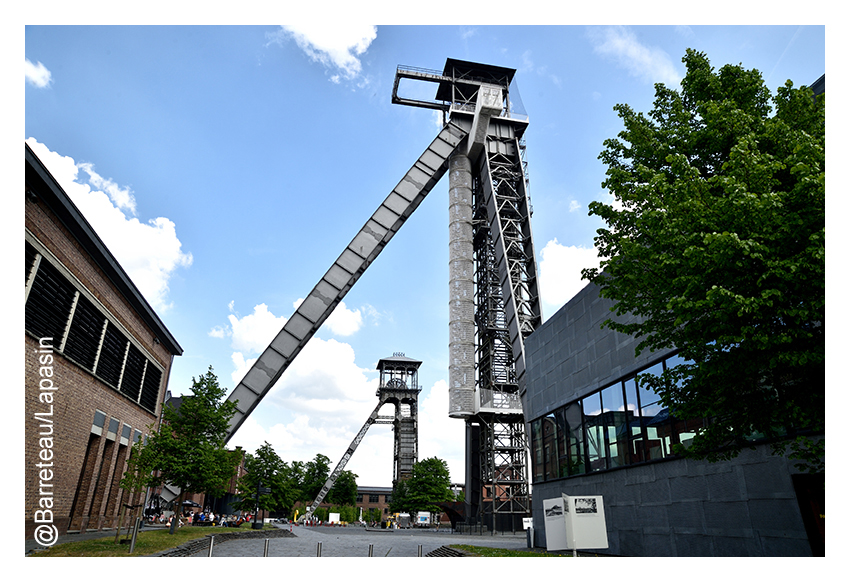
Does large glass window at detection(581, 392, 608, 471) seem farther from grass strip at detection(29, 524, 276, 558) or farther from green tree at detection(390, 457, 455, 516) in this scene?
green tree at detection(390, 457, 455, 516)

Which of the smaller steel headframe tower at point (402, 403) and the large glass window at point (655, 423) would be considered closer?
the large glass window at point (655, 423)

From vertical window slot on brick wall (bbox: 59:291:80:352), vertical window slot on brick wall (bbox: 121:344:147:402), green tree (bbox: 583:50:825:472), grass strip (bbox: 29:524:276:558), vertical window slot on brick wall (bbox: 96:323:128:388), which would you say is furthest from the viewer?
vertical window slot on brick wall (bbox: 121:344:147:402)

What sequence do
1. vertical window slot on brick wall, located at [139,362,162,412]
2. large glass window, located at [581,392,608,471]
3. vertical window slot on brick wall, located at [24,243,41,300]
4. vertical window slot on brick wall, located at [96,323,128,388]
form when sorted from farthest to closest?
vertical window slot on brick wall, located at [139,362,162,412] < vertical window slot on brick wall, located at [96,323,128,388] < large glass window, located at [581,392,608,471] < vertical window slot on brick wall, located at [24,243,41,300]

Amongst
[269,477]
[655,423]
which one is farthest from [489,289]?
[655,423]

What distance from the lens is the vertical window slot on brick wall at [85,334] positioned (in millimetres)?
22125

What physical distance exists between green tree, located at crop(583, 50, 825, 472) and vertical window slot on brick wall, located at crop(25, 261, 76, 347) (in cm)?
1878

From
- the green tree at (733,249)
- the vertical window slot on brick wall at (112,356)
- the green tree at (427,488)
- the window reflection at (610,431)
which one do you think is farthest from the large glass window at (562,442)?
the green tree at (427,488)

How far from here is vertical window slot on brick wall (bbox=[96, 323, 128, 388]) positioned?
1011 inches

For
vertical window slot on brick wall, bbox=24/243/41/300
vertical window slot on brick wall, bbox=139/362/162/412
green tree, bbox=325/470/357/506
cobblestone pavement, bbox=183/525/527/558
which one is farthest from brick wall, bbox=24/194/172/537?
green tree, bbox=325/470/357/506

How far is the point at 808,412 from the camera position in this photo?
30.4ft

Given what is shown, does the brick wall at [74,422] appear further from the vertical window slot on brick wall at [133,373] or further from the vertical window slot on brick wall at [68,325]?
the vertical window slot on brick wall at [133,373]

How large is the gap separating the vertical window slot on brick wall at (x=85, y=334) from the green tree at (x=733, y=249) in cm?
2122

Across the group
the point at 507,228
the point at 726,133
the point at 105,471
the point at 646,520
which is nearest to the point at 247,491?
the point at 105,471
